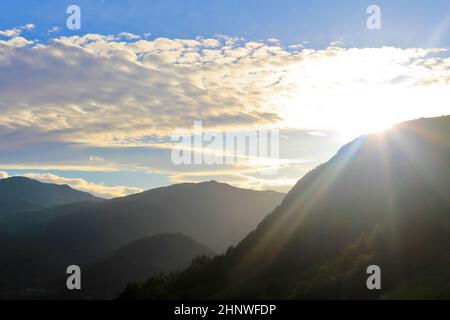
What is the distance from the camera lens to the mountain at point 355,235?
36.0 metres

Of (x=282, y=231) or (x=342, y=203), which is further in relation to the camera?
(x=282, y=231)

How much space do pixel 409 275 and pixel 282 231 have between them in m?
27.1

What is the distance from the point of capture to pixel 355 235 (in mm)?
47312

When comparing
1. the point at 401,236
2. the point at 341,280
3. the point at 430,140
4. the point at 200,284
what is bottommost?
the point at 200,284

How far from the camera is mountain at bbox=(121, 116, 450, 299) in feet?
118

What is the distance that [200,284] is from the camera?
193 ft

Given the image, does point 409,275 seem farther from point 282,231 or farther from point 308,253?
point 282,231
